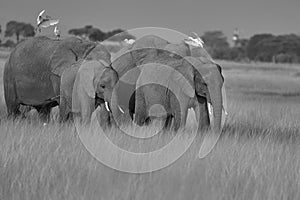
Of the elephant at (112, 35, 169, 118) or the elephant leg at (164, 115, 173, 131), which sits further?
the elephant at (112, 35, 169, 118)

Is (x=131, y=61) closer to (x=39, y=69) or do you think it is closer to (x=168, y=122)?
(x=168, y=122)

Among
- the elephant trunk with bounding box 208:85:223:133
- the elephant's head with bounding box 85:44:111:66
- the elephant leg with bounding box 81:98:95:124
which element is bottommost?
the elephant leg with bounding box 81:98:95:124

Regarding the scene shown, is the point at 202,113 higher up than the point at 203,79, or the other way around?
the point at 203,79

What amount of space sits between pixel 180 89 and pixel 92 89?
105cm

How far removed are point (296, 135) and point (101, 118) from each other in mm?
2479

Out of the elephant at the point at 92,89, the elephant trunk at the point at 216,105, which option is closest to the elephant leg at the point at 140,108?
the elephant at the point at 92,89

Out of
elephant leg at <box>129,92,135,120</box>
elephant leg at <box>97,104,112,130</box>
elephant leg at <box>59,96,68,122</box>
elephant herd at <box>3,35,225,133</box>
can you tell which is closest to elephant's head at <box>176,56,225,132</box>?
elephant herd at <box>3,35,225,133</box>

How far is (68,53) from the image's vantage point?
831cm

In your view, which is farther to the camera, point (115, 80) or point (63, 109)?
point (63, 109)

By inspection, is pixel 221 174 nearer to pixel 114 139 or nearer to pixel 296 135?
pixel 114 139

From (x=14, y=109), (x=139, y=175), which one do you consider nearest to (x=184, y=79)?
(x=139, y=175)

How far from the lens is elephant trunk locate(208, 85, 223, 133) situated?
6.85 m

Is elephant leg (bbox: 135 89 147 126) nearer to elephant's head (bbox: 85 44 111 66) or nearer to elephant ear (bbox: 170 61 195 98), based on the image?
elephant's head (bbox: 85 44 111 66)

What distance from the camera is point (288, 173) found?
15.8ft
